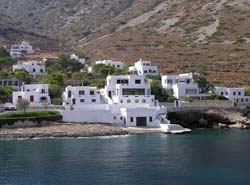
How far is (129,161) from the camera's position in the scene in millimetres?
46438

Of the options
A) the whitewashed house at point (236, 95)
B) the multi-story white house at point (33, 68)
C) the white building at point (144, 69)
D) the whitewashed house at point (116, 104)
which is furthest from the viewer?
the white building at point (144, 69)

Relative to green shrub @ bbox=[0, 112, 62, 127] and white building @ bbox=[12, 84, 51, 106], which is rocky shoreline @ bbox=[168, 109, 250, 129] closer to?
green shrub @ bbox=[0, 112, 62, 127]

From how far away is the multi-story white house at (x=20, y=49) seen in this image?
12998cm

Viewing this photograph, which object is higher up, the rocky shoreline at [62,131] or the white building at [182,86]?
the white building at [182,86]

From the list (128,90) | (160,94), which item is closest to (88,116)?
(128,90)

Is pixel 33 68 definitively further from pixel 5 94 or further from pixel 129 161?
pixel 129 161

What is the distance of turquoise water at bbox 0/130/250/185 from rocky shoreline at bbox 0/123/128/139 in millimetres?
3043

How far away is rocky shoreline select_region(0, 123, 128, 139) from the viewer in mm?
63875

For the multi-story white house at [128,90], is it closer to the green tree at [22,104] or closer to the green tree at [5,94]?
the green tree at [22,104]

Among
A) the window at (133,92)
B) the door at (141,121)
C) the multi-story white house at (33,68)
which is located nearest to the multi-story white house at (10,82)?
the multi-story white house at (33,68)

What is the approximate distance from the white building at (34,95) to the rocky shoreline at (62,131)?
28.1ft

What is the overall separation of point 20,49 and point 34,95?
6133 centimetres

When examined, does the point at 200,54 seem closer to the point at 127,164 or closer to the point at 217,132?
the point at 217,132

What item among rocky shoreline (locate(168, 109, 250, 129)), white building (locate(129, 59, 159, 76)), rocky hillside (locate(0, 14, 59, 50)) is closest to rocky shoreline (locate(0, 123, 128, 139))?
rocky shoreline (locate(168, 109, 250, 129))
